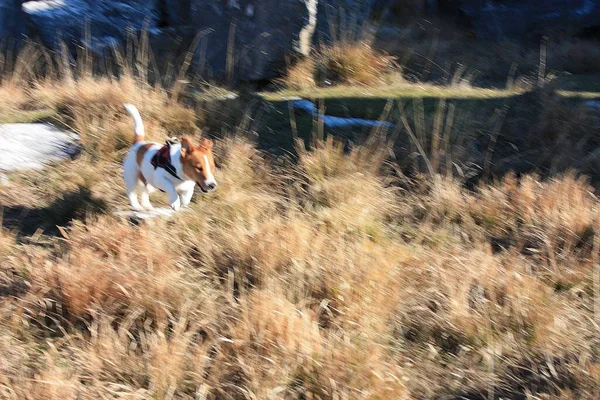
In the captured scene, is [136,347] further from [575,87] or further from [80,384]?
[575,87]

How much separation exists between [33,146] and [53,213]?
1337 mm

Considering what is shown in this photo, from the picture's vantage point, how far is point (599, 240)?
4.80 m

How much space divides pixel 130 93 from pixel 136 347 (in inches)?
151

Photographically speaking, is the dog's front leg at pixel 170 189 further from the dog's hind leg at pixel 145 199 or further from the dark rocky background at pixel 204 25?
the dark rocky background at pixel 204 25

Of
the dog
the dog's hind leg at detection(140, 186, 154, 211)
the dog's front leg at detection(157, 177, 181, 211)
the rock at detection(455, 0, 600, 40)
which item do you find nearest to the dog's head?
the dog

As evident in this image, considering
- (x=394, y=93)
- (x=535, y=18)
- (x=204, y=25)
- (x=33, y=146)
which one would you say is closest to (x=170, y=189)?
(x=33, y=146)

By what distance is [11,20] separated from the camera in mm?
9695

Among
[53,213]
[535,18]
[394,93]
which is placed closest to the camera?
[53,213]

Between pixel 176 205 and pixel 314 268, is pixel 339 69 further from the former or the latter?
pixel 314 268

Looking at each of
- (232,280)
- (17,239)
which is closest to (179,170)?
(232,280)

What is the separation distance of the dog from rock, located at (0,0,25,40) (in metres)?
5.22

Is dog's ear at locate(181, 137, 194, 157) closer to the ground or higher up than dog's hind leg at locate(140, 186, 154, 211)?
higher up

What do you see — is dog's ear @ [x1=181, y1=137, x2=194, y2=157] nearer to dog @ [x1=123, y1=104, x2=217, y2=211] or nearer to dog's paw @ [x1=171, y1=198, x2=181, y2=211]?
dog @ [x1=123, y1=104, x2=217, y2=211]

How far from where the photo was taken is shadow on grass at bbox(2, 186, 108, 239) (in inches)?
201
